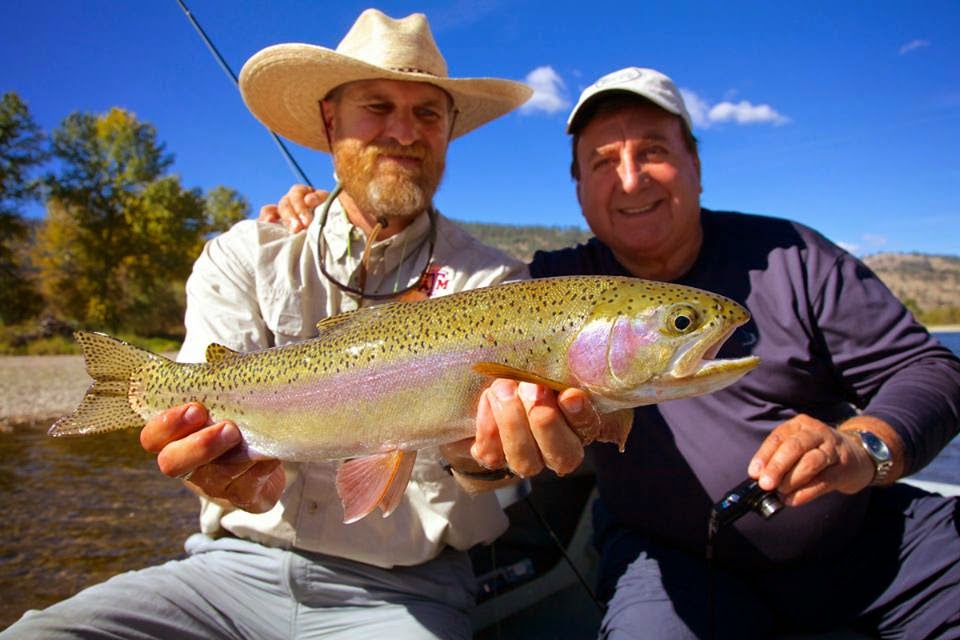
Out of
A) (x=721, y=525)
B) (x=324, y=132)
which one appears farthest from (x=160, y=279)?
(x=721, y=525)

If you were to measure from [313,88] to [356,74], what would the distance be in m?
0.44

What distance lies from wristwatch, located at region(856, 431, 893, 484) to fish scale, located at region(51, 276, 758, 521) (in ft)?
2.84

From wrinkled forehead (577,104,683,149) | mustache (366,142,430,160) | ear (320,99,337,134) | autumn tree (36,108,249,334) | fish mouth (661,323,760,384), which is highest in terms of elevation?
autumn tree (36,108,249,334)

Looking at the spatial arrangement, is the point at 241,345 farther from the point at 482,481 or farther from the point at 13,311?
the point at 13,311

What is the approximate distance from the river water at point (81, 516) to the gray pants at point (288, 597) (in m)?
2.99

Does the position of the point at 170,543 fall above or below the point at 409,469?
below

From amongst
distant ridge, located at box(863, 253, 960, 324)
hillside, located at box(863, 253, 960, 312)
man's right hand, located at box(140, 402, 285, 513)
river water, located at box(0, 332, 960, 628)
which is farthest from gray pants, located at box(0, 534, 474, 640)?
hillside, located at box(863, 253, 960, 312)

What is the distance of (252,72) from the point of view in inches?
153

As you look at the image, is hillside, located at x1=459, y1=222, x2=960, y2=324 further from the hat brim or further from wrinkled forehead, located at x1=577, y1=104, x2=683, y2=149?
wrinkled forehead, located at x1=577, y1=104, x2=683, y2=149

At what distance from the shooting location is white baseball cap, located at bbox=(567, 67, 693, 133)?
3.24 meters

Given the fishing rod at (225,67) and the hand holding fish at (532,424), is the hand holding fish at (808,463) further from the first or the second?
the fishing rod at (225,67)

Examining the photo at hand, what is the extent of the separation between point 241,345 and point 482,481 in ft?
4.58

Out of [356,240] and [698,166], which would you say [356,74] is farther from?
[698,166]

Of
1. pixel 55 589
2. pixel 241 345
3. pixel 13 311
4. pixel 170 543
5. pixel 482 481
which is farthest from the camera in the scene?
pixel 13 311
